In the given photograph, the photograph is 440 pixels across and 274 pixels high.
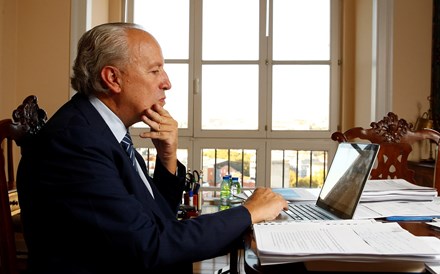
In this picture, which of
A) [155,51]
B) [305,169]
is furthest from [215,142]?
[155,51]

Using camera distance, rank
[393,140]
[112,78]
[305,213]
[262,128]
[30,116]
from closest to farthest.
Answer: [112,78] → [305,213] → [30,116] → [393,140] → [262,128]

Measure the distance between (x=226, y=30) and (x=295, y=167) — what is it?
4.28ft

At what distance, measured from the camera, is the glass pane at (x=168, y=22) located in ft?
12.3

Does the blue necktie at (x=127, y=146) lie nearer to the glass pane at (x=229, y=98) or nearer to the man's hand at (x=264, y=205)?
the man's hand at (x=264, y=205)

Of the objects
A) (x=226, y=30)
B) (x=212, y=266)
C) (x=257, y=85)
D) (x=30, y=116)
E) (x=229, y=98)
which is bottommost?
(x=212, y=266)

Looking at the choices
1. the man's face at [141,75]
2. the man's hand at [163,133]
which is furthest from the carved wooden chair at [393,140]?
the man's face at [141,75]

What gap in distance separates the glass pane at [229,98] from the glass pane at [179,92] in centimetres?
15

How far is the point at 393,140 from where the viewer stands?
6.81ft

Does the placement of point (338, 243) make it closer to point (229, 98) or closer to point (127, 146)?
point (127, 146)

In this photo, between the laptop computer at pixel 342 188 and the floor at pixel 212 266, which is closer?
the laptop computer at pixel 342 188

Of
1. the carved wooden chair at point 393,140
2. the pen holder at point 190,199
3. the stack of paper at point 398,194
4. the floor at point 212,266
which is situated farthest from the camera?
the floor at point 212,266

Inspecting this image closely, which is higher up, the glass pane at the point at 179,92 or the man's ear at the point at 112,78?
the glass pane at the point at 179,92

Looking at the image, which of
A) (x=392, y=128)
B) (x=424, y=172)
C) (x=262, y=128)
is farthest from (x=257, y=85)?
(x=392, y=128)

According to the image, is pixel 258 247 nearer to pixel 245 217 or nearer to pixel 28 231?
pixel 245 217
